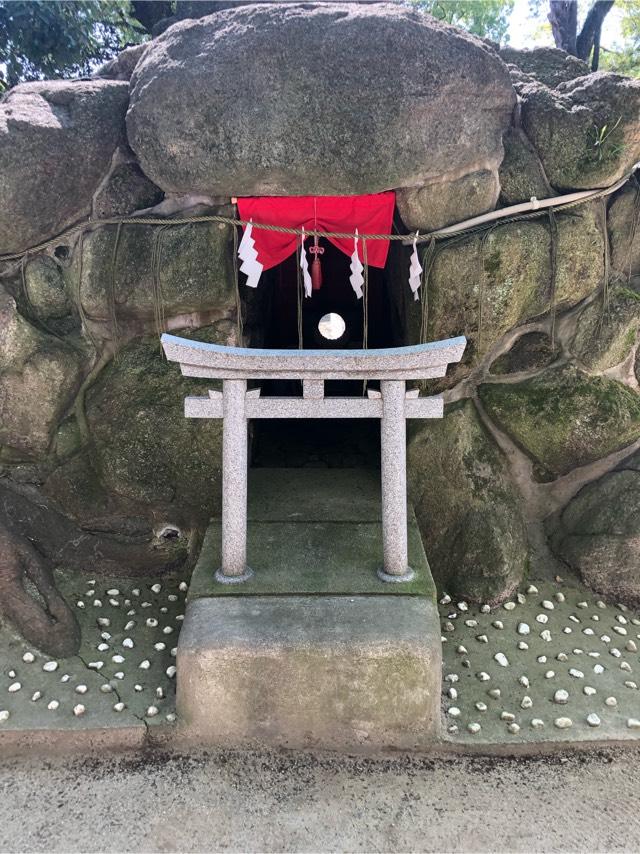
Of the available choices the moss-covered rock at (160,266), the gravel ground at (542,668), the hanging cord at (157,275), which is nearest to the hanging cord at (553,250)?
the gravel ground at (542,668)

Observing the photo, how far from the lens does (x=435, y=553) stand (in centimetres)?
464

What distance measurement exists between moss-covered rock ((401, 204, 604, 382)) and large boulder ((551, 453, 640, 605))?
1507 millimetres

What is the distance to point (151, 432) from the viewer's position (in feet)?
14.9

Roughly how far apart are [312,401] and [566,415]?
2219 mm

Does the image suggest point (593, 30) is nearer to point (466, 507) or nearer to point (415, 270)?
point (415, 270)

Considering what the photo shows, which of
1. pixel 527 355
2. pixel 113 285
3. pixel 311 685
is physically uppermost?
pixel 113 285

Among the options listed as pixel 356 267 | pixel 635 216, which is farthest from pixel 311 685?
pixel 635 216

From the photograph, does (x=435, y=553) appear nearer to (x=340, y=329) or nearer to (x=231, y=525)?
(x=231, y=525)

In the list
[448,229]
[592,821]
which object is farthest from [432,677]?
[448,229]

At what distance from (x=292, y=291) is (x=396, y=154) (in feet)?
14.4

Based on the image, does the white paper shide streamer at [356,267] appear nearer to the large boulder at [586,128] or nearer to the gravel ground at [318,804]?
the large boulder at [586,128]

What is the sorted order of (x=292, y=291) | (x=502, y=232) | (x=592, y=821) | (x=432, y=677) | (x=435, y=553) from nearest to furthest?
1. (x=592, y=821)
2. (x=432, y=677)
3. (x=502, y=232)
4. (x=435, y=553)
5. (x=292, y=291)

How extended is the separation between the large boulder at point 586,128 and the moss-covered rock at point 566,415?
1.49 metres

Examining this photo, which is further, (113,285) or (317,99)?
(113,285)
